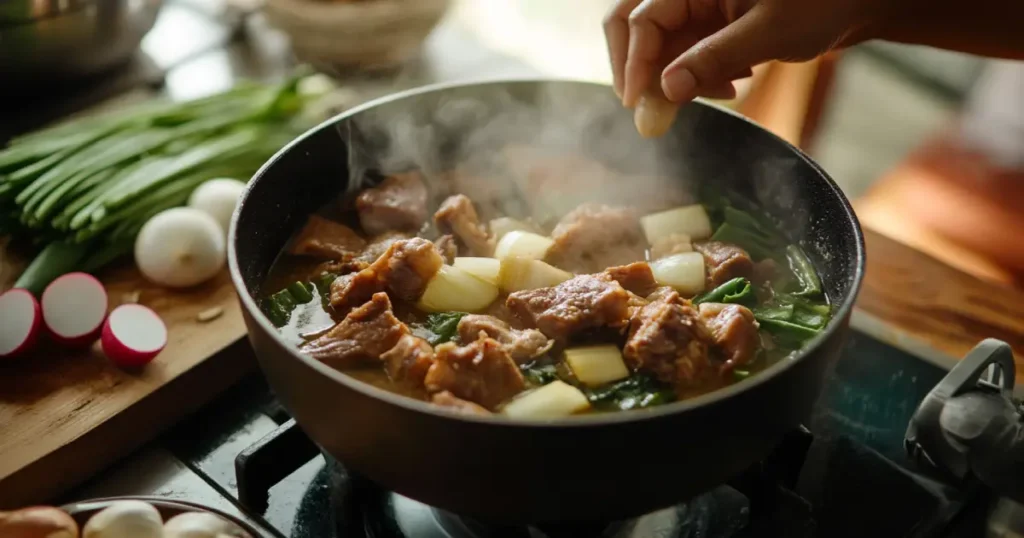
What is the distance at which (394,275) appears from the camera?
1588mm

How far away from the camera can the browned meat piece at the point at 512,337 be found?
4.79 feet

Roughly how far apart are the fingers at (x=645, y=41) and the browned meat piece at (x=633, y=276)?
1.07 ft

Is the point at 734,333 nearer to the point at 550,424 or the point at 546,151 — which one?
the point at 550,424

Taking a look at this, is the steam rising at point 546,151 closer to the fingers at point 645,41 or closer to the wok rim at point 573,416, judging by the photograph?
the fingers at point 645,41

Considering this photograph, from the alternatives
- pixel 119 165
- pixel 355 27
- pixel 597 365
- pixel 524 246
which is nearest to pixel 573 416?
pixel 597 365

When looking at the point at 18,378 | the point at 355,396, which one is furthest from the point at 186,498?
the point at 355,396

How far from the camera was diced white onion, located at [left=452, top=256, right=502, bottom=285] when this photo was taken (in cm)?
163

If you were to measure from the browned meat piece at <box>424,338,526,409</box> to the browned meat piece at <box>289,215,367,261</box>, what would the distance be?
1.52 feet

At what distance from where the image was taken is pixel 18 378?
175cm

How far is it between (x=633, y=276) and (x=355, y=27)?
59.7 inches

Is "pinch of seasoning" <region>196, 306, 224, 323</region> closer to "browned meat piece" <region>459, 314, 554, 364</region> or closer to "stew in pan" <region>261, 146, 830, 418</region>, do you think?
"stew in pan" <region>261, 146, 830, 418</region>

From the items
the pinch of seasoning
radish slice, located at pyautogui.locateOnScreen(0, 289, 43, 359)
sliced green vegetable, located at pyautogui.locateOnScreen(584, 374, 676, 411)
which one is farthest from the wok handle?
radish slice, located at pyautogui.locateOnScreen(0, 289, 43, 359)

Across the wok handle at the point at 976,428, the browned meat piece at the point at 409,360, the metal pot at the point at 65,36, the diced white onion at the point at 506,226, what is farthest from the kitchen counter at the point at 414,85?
the diced white onion at the point at 506,226

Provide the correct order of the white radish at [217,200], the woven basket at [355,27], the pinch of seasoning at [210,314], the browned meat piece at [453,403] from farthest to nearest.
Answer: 1. the woven basket at [355,27]
2. the white radish at [217,200]
3. the pinch of seasoning at [210,314]
4. the browned meat piece at [453,403]
